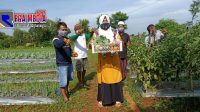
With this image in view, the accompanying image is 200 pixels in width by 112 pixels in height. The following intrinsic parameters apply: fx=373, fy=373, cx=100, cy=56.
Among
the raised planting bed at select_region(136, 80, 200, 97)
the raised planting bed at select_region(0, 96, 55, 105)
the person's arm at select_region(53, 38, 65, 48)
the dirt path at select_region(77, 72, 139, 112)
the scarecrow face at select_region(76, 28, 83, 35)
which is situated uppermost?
the scarecrow face at select_region(76, 28, 83, 35)

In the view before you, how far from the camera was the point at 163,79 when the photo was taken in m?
8.30

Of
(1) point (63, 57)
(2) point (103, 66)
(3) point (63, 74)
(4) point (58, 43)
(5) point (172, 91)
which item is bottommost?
(5) point (172, 91)

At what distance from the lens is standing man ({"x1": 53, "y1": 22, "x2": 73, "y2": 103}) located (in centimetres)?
750

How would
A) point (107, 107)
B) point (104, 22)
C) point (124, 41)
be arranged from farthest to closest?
point (124, 41) < point (107, 107) < point (104, 22)

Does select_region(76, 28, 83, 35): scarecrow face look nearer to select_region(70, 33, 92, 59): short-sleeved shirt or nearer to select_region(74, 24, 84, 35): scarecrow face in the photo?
select_region(74, 24, 84, 35): scarecrow face

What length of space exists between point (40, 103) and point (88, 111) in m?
1.16

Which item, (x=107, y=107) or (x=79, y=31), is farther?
(x=79, y=31)

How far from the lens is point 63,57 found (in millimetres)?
7789

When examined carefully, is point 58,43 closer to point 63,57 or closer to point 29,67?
point 63,57

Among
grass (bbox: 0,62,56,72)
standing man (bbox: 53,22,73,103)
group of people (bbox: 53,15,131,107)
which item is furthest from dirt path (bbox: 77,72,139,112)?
grass (bbox: 0,62,56,72)

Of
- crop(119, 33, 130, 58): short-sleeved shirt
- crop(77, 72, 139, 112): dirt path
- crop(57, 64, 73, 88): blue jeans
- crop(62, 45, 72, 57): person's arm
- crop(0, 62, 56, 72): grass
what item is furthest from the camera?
crop(0, 62, 56, 72): grass

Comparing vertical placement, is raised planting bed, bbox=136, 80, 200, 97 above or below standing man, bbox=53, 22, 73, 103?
below

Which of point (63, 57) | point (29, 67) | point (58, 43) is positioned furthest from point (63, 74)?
point (29, 67)

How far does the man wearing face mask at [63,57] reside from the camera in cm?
750
